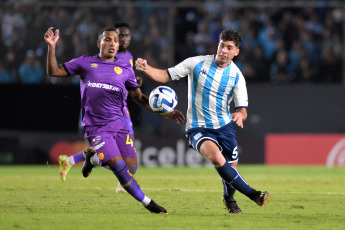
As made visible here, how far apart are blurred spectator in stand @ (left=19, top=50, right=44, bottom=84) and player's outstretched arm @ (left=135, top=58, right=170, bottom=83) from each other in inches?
370

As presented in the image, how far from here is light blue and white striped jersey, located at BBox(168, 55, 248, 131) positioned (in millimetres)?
8172

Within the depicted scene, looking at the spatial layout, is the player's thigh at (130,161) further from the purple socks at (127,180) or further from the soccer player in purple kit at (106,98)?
the purple socks at (127,180)

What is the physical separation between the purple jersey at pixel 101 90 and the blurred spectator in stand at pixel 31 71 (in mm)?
9195

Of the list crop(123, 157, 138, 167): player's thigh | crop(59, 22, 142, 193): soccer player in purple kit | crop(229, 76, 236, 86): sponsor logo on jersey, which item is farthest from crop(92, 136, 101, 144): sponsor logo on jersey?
crop(59, 22, 142, 193): soccer player in purple kit

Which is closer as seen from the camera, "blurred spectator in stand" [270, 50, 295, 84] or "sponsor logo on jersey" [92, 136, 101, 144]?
"sponsor logo on jersey" [92, 136, 101, 144]

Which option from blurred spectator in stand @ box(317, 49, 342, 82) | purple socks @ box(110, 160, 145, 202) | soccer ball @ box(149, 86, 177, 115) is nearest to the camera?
purple socks @ box(110, 160, 145, 202)

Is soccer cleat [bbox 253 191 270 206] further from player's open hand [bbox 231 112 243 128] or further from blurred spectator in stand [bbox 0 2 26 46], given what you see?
blurred spectator in stand [bbox 0 2 26 46]

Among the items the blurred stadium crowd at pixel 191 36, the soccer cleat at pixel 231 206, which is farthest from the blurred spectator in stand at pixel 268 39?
the soccer cleat at pixel 231 206

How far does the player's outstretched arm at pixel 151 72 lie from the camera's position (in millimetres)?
7645

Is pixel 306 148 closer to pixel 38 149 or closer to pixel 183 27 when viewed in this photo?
pixel 183 27

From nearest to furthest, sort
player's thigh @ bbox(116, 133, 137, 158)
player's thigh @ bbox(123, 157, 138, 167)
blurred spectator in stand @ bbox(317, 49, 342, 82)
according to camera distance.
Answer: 1. player's thigh @ bbox(116, 133, 137, 158)
2. player's thigh @ bbox(123, 157, 138, 167)
3. blurred spectator in stand @ bbox(317, 49, 342, 82)

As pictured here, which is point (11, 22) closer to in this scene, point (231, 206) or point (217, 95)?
point (217, 95)

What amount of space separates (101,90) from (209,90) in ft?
4.27

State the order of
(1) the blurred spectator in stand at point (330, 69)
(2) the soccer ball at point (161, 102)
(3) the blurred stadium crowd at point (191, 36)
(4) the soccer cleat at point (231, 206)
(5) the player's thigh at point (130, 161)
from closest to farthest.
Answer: (2) the soccer ball at point (161, 102), (4) the soccer cleat at point (231, 206), (5) the player's thigh at point (130, 161), (3) the blurred stadium crowd at point (191, 36), (1) the blurred spectator in stand at point (330, 69)
